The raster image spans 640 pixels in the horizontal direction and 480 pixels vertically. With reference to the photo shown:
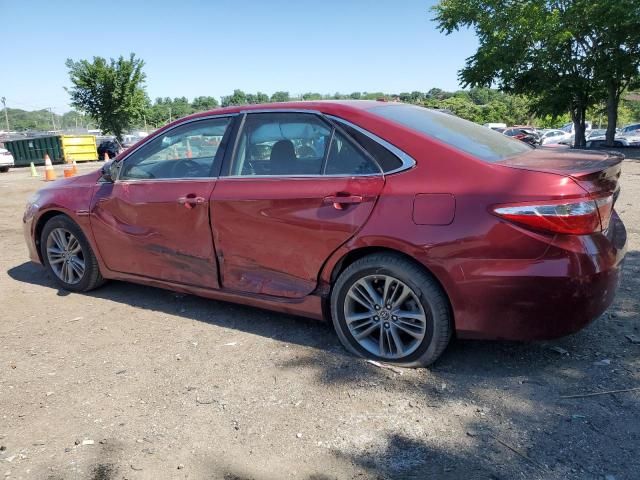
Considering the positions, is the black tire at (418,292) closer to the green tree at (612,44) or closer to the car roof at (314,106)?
the car roof at (314,106)

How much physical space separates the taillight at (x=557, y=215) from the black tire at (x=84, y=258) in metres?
3.51

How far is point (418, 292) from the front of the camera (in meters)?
2.96

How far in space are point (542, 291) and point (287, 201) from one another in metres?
1.61

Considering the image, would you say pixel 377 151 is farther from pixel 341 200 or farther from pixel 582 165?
pixel 582 165

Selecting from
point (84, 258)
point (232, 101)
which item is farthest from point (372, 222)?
point (232, 101)

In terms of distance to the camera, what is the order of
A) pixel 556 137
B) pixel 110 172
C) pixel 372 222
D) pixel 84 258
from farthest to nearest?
pixel 556 137 < pixel 84 258 < pixel 110 172 < pixel 372 222

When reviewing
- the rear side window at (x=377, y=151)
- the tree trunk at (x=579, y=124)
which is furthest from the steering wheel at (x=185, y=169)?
the tree trunk at (x=579, y=124)

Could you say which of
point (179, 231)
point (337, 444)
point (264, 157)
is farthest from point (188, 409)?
point (264, 157)

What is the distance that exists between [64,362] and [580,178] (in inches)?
133

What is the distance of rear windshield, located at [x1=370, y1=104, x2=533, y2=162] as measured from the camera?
10.2 feet

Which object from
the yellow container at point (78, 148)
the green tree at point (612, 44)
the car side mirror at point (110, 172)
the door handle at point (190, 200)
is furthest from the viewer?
the yellow container at point (78, 148)

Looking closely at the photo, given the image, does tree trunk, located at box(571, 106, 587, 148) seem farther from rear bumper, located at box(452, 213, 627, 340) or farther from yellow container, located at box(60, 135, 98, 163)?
rear bumper, located at box(452, 213, 627, 340)

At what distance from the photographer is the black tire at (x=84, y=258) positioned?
454 centimetres

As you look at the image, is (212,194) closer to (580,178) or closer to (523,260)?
(523,260)
